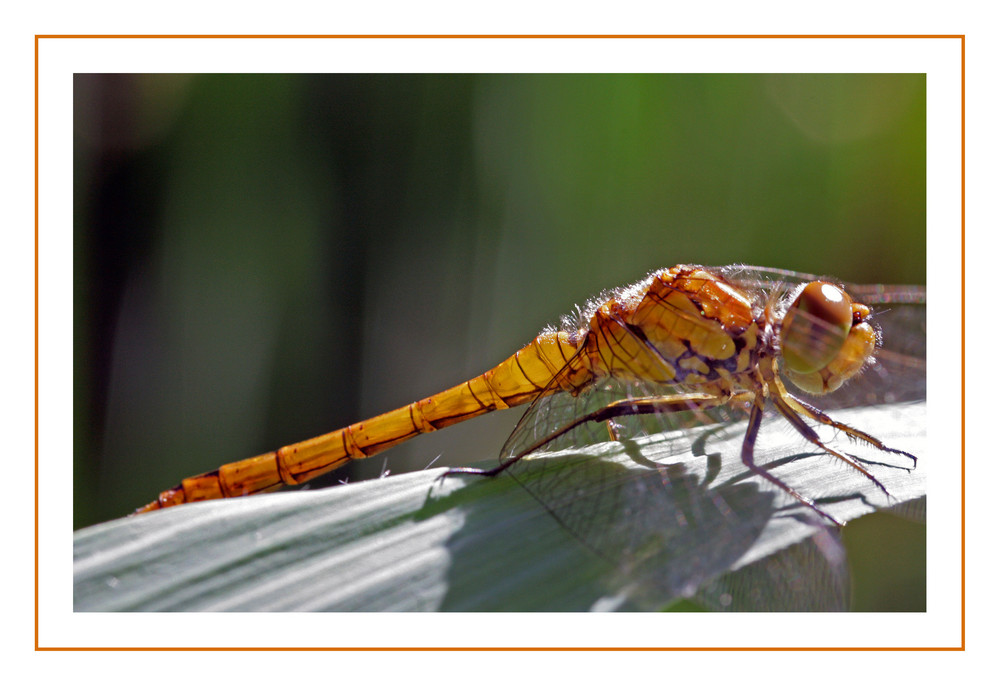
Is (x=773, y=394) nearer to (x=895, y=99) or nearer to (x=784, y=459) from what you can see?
(x=784, y=459)

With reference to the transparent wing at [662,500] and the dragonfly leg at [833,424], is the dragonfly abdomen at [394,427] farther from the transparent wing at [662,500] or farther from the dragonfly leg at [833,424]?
the dragonfly leg at [833,424]

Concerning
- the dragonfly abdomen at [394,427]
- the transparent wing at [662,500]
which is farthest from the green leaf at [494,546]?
the dragonfly abdomen at [394,427]

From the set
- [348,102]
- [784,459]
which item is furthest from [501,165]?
[784,459]

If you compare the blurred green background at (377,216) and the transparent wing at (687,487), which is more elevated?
the blurred green background at (377,216)

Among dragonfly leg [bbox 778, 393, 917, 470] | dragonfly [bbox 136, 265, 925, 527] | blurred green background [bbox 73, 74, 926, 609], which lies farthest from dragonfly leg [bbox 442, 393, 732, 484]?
blurred green background [bbox 73, 74, 926, 609]

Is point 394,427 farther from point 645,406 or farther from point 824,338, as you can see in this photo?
point 824,338

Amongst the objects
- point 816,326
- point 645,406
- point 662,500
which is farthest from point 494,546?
point 816,326

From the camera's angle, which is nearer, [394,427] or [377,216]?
[394,427]
